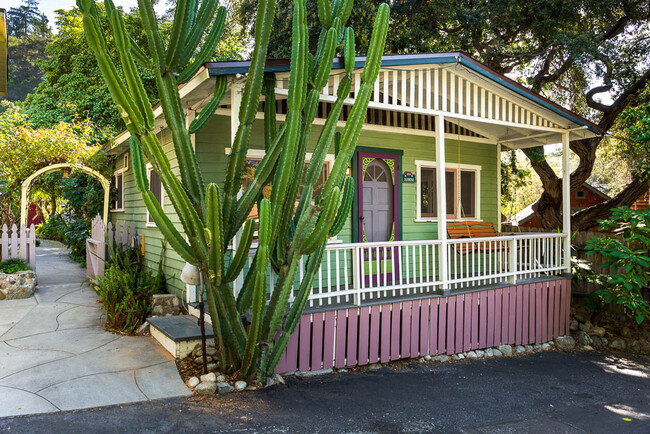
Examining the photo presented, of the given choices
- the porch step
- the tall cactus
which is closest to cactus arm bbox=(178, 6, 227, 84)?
the tall cactus

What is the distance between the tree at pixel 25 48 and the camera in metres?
36.8

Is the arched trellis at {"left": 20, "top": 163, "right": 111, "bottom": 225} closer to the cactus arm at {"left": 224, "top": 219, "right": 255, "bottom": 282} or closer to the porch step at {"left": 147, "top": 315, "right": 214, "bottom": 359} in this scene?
the porch step at {"left": 147, "top": 315, "right": 214, "bottom": 359}

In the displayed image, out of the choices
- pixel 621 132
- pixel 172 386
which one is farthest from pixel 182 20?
pixel 621 132

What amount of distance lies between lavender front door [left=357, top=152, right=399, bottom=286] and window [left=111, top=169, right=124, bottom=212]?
19.9ft

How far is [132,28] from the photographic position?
18188 millimetres

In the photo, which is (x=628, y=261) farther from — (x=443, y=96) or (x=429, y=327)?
(x=443, y=96)

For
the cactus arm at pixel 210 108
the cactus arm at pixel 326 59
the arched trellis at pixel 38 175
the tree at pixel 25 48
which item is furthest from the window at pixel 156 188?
the tree at pixel 25 48

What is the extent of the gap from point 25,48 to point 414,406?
147 feet

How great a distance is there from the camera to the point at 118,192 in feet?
38.2

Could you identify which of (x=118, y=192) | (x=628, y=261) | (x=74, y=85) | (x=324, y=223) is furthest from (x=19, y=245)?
(x=628, y=261)

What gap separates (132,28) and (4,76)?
12395 mm

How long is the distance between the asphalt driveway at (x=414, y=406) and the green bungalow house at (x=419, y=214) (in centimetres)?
56

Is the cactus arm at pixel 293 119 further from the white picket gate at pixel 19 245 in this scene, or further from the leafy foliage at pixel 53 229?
the leafy foliage at pixel 53 229

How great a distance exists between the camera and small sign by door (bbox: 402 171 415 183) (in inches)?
344
